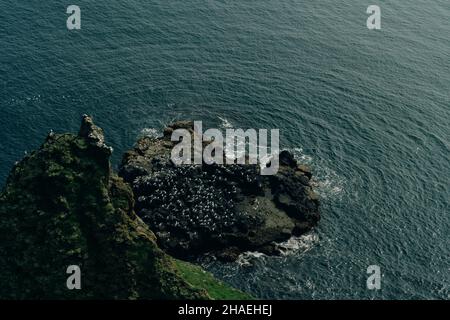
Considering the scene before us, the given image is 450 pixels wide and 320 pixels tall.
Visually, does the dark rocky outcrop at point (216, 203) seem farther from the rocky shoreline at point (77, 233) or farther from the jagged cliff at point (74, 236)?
the jagged cliff at point (74, 236)

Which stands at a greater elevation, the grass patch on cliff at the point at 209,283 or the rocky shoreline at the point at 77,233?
the rocky shoreline at the point at 77,233

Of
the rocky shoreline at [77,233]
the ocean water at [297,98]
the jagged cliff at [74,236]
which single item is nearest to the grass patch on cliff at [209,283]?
the ocean water at [297,98]

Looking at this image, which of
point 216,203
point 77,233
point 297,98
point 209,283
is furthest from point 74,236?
point 297,98

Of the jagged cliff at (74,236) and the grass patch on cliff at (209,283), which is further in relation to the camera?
the grass patch on cliff at (209,283)

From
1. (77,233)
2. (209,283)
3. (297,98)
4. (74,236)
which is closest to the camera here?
(74,236)

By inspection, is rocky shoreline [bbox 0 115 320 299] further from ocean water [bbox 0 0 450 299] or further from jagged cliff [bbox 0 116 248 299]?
ocean water [bbox 0 0 450 299]

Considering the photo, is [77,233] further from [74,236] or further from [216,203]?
[216,203]
